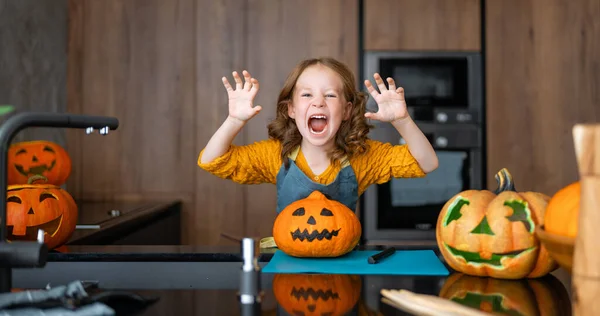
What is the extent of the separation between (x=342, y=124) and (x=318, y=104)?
0.19 metres

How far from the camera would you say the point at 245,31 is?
2865 mm

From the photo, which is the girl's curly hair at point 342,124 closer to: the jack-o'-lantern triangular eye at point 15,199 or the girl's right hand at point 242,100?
the girl's right hand at point 242,100

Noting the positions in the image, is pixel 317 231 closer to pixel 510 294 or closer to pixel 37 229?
pixel 510 294

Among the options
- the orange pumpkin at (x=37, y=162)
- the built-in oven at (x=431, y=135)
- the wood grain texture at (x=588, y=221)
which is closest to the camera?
the wood grain texture at (x=588, y=221)

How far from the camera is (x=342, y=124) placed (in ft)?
5.06

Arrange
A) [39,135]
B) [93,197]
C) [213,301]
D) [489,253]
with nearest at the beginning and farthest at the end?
[213,301] → [489,253] → [39,135] → [93,197]

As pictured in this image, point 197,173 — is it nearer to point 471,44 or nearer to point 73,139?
point 73,139

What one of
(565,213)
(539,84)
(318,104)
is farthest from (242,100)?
(539,84)

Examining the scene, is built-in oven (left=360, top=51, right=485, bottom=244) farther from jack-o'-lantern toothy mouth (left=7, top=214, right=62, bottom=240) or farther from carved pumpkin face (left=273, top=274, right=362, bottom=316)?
carved pumpkin face (left=273, top=274, right=362, bottom=316)

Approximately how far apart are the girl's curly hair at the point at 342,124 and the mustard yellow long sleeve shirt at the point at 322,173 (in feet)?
0.10

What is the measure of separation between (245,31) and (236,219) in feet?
2.84

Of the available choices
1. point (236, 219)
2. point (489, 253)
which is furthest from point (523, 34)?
point (489, 253)

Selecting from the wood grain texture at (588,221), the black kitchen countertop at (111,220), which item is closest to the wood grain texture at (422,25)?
the black kitchen countertop at (111,220)

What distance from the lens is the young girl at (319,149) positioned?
138 centimetres
